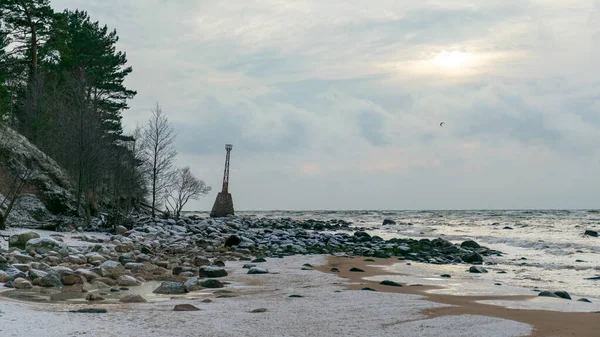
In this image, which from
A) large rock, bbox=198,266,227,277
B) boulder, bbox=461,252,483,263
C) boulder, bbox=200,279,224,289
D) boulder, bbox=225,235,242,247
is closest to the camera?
boulder, bbox=200,279,224,289

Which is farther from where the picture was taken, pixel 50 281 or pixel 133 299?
pixel 50 281

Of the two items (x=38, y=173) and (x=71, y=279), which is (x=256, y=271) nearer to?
(x=71, y=279)

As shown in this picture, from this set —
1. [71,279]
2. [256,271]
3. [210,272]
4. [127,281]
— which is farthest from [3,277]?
[256,271]

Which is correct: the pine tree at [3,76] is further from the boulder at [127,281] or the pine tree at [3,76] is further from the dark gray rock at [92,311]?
the dark gray rock at [92,311]

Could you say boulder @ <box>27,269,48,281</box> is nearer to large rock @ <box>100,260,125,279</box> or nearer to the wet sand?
large rock @ <box>100,260,125,279</box>

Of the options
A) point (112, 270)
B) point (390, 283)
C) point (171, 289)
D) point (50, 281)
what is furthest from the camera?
point (390, 283)

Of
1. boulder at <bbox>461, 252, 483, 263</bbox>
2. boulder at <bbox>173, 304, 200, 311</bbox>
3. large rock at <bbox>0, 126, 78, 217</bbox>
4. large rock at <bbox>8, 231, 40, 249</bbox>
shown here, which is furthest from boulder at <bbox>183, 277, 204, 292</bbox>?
large rock at <bbox>0, 126, 78, 217</bbox>

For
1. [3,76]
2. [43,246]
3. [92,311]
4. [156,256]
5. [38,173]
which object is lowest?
[156,256]

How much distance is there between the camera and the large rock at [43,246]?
49.4ft

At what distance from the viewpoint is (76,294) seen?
992 centimetres

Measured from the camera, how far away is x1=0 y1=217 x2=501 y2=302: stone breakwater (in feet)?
35.8

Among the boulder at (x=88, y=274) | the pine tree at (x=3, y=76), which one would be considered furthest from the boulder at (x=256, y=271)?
the pine tree at (x=3, y=76)

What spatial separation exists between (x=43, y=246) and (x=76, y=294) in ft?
20.2

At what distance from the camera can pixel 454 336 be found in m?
6.83
